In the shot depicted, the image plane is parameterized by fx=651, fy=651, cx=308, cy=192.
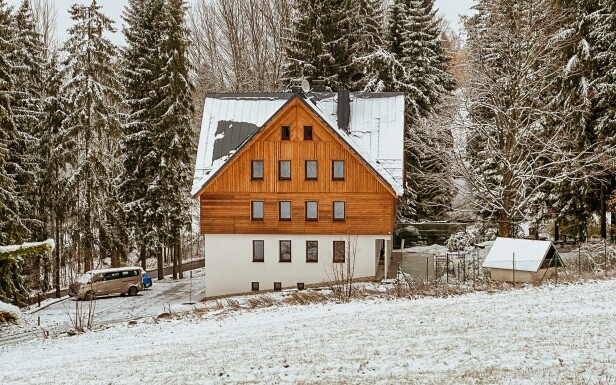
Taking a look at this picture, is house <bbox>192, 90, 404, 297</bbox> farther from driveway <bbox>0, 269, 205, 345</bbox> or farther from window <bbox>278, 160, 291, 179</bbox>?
driveway <bbox>0, 269, 205, 345</bbox>

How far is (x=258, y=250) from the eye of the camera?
33625 mm

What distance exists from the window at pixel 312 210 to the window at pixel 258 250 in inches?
108

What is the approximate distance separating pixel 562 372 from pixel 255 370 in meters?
5.79

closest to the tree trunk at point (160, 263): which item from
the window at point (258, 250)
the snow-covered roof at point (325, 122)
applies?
the snow-covered roof at point (325, 122)

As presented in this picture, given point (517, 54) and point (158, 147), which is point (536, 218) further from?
point (158, 147)

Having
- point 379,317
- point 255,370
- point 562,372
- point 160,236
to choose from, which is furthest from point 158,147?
point 562,372

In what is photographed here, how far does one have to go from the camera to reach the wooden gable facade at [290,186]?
108 feet

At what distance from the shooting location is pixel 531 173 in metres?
29.2

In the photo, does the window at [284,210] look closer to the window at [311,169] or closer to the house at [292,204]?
the house at [292,204]

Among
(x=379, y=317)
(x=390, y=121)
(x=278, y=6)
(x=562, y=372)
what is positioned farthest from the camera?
(x=278, y=6)

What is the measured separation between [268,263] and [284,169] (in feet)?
16.1

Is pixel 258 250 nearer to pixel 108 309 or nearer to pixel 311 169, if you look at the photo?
pixel 311 169

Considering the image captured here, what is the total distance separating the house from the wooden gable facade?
0.05 meters

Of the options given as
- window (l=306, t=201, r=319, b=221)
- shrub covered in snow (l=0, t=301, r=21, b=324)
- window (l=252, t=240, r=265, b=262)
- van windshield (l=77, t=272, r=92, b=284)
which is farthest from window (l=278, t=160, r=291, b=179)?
shrub covered in snow (l=0, t=301, r=21, b=324)
